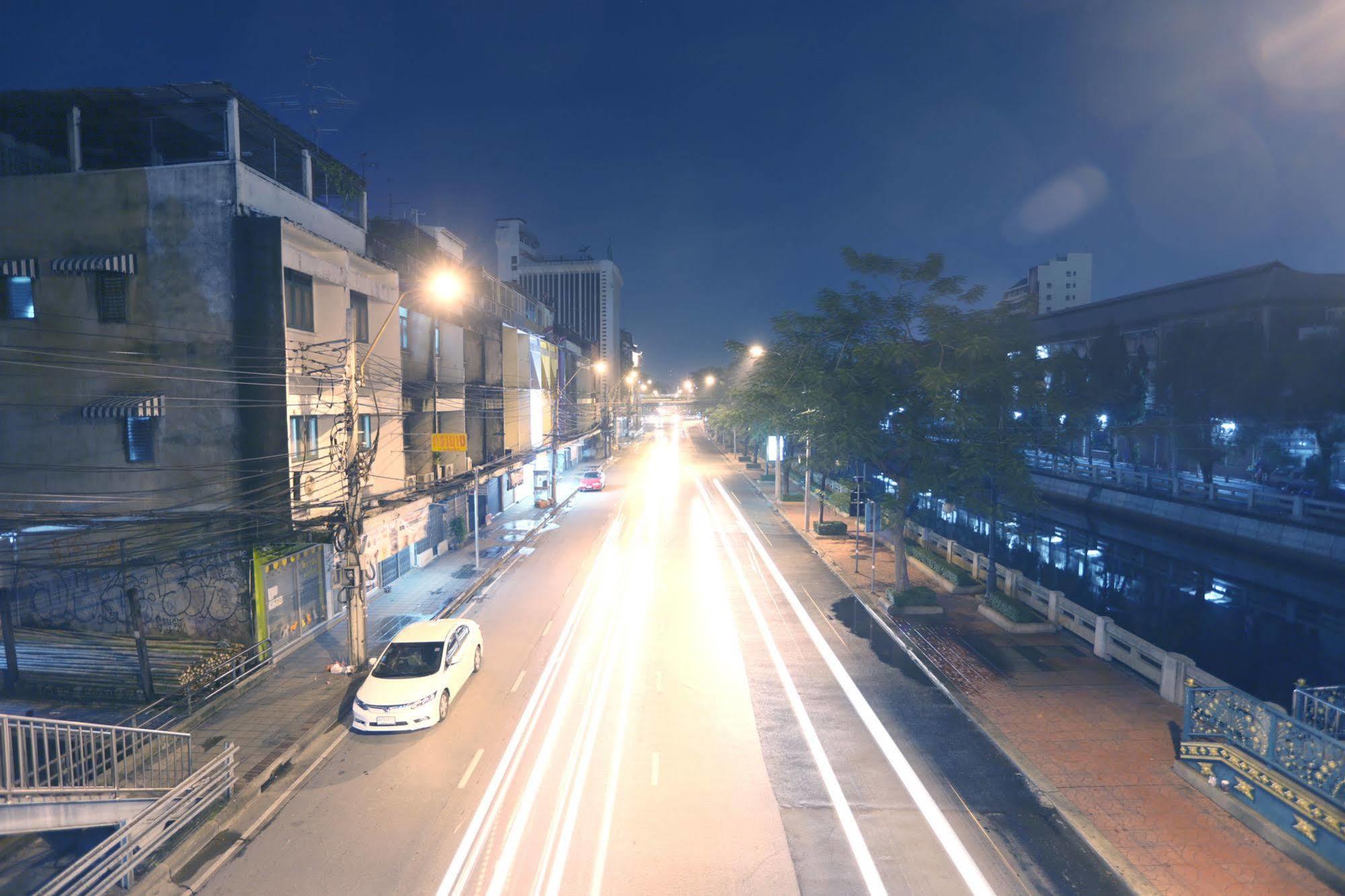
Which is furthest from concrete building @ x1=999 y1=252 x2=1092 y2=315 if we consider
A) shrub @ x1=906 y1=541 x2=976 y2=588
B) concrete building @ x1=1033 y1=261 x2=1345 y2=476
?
shrub @ x1=906 y1=541 x2=976 y2=588

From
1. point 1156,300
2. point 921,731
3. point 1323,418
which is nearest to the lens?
point 921,731

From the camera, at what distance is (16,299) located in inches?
715

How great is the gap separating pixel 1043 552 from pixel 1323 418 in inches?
549

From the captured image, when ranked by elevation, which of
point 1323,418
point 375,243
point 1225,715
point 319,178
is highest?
point 319,178

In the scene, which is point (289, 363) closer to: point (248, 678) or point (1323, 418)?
point (248, 678)

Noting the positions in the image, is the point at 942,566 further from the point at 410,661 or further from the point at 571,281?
the point at 571,281

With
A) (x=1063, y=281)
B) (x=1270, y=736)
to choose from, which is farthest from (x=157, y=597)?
(x=1063, y=281)

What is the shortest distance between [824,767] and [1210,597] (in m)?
25.3

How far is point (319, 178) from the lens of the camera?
2464 cm

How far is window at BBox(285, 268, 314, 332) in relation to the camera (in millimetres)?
18859

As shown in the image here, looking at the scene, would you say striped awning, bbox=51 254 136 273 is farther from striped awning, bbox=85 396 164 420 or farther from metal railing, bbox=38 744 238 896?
metal railing, bbox=38 744 238 896

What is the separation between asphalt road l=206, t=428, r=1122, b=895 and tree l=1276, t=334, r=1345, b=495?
27.4m

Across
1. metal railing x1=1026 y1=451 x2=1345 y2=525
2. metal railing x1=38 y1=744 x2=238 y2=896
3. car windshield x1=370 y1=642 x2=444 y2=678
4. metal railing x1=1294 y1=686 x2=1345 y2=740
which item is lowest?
metal railing x1=38 y1=744 x2=238 y2=896

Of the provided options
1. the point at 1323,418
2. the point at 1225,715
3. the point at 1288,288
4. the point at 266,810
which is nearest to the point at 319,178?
the point at 266,810
